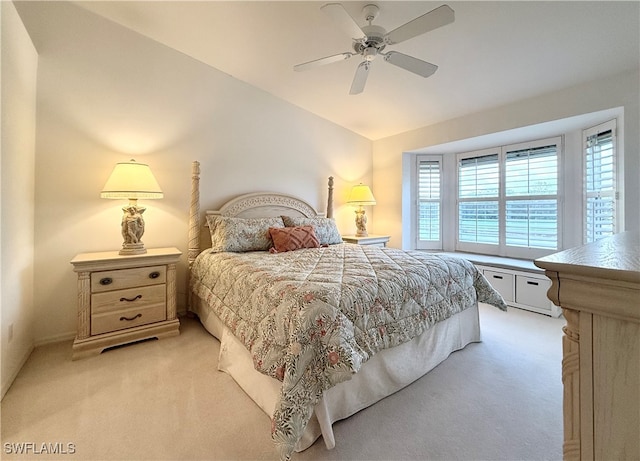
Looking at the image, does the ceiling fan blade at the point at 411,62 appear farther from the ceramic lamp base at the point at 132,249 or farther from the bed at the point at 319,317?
the ceramic lamp base at the point at 132,249

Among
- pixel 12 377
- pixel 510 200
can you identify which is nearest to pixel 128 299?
pixel 12 377

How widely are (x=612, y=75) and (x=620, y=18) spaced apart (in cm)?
77

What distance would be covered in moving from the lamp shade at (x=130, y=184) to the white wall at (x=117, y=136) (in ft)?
1.31

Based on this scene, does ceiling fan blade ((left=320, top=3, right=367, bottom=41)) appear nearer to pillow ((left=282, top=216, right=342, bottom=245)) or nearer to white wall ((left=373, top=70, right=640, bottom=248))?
pillow ((left=282, top=216, right=342, bottom=245))

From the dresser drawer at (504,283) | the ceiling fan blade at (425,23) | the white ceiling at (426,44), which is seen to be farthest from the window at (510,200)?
the ceiling fan blade at (425,23)

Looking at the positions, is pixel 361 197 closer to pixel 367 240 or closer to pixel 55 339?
pixel 367 240

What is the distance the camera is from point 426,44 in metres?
2.53

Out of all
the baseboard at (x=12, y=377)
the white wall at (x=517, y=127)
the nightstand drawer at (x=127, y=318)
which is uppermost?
the white wall at (x=517, y=127)

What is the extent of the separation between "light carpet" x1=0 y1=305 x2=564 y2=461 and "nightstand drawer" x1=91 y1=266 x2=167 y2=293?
54cm

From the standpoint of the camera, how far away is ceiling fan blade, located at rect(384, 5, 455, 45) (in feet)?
5.43

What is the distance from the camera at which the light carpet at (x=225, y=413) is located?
1.40 m

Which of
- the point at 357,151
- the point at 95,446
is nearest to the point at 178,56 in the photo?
the point at 357,151

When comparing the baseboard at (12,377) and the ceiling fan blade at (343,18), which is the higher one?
the ceiling fan blade at (343,18)

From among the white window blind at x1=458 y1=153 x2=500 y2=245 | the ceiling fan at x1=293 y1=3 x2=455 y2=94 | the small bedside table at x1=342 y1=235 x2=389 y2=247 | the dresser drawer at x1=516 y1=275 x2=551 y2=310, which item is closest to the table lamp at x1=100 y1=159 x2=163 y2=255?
the ceiling fan at x1=293 y1=3 x2=455 y2=94
